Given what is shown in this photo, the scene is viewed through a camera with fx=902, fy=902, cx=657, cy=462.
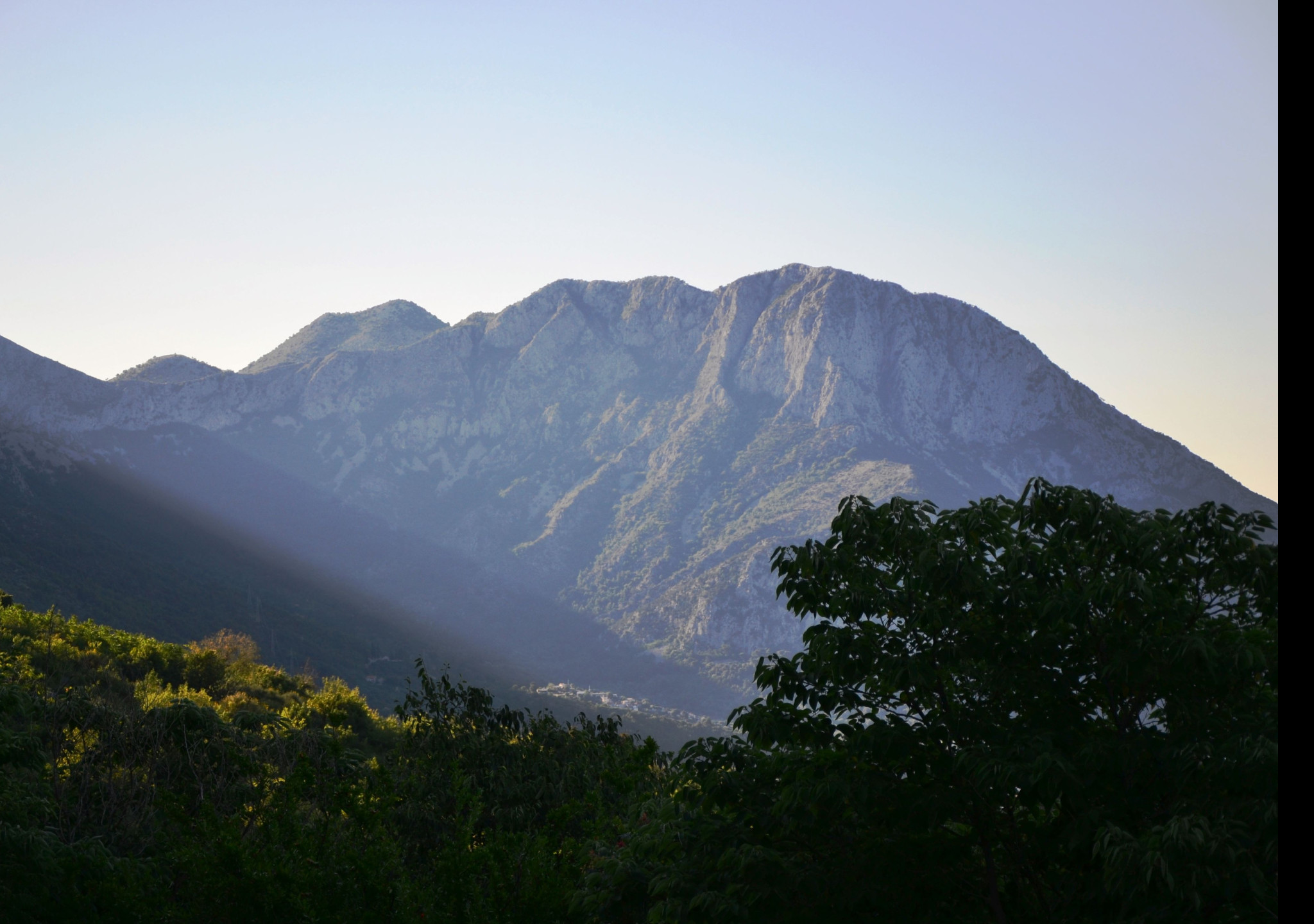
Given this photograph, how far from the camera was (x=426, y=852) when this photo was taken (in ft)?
42.3

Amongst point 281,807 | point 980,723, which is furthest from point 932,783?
point 281,807

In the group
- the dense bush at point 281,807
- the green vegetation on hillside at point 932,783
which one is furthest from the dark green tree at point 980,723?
the dense bush at point 281,807

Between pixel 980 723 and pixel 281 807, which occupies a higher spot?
pixel 980 723

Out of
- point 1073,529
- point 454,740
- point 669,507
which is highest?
point 669,507

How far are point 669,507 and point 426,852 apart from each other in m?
184

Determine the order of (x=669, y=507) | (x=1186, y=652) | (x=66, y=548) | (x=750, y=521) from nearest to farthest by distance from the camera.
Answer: (x=1186, y=652), (x=66, y=548), (x=750, y=521), (x=669, y=507)

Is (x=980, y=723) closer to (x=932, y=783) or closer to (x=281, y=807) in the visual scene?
(x=932, y=783)

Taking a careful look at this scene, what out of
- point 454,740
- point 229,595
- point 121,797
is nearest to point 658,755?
point 454,740

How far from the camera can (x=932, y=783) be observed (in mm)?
7145

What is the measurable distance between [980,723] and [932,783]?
24.6 inches

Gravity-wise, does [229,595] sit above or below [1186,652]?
below

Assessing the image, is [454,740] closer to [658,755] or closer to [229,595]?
[658,755]

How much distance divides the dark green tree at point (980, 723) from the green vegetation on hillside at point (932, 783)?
2 cm

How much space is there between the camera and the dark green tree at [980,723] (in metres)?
6.36
